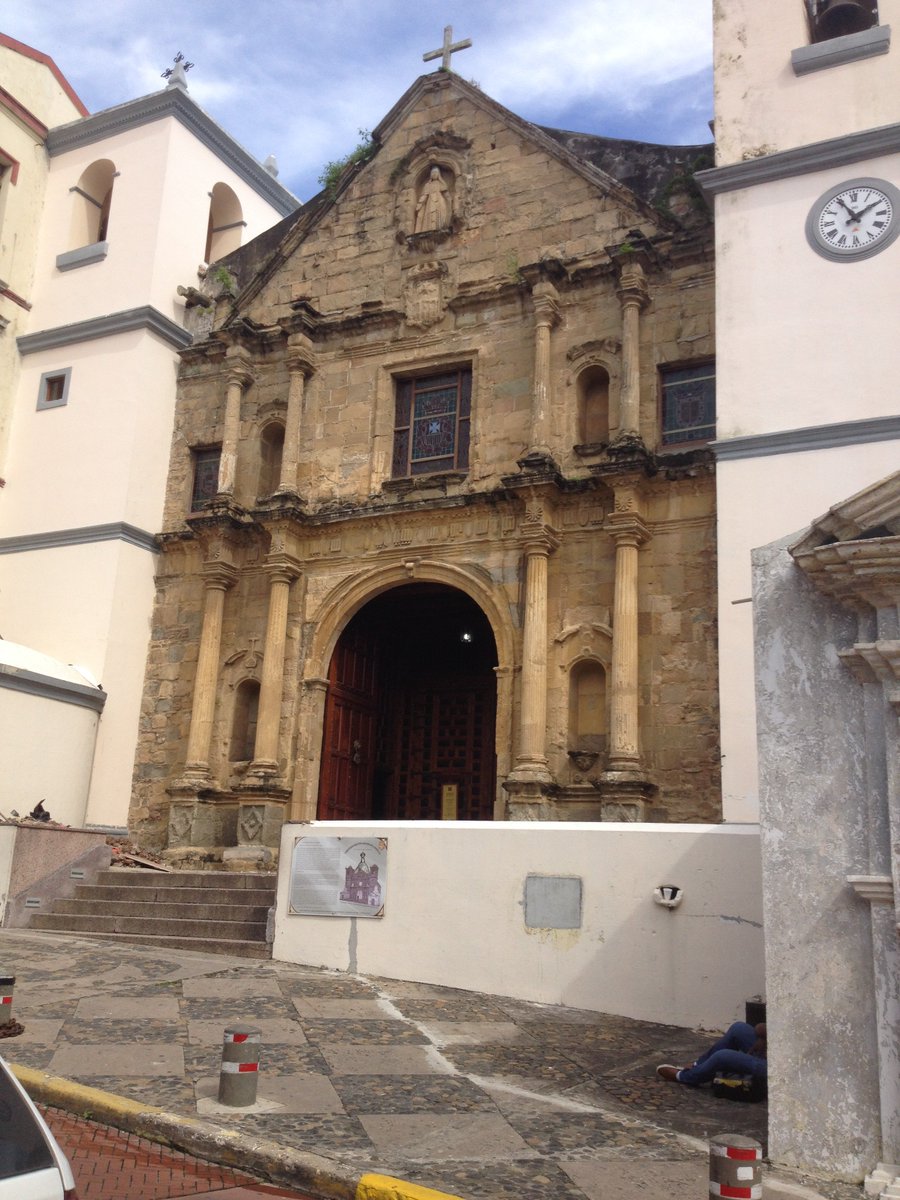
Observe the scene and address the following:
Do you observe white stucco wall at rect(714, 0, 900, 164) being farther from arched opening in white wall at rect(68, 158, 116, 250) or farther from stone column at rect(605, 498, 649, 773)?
arched opening in white wall at rect(68, 158, 116, 250)

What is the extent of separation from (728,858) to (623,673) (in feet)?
13.5

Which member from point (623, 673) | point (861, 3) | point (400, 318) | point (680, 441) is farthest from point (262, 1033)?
point (861, 3)

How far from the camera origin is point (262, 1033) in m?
7.29

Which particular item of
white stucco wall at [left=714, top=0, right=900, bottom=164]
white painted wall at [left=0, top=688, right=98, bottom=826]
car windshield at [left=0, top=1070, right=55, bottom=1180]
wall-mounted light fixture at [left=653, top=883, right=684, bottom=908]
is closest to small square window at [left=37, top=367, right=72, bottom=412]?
white painted wall at [left=0, top=688, right=98, bottom=826]

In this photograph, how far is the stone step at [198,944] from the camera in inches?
414

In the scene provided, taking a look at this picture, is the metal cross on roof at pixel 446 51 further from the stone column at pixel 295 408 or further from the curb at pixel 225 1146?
the curb at pixel 225 1146

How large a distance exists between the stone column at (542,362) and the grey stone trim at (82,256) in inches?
284

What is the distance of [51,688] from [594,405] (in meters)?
7.78

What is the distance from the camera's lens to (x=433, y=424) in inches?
590

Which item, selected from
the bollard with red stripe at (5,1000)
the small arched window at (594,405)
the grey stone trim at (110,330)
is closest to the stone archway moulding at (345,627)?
Result: the small arched window at (594,405)

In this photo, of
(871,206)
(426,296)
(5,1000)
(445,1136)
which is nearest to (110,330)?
(426,296)

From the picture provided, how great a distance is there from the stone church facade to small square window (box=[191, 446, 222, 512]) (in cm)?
7

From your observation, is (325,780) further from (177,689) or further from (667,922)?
(667,922)

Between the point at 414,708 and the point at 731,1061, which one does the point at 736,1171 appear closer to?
the point at 731,1061
